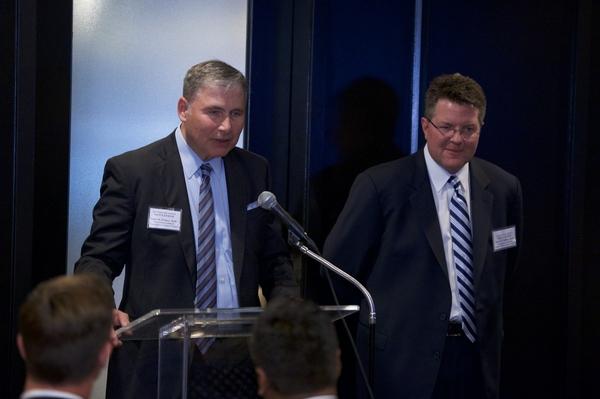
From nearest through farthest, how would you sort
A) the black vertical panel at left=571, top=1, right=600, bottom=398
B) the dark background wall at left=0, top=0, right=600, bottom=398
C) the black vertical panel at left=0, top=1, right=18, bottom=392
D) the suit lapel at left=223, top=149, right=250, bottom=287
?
the suit lapel at left=223, top=149, right=250, bottom=287, the black vertical panel at left=0, top=1, right=18, bottom=392, the dark background wall at left=0, top=0, right=600, bottom=398, the black vertical panel at left=571, top=1, right=600, bottom=398

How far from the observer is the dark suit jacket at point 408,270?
400 cm

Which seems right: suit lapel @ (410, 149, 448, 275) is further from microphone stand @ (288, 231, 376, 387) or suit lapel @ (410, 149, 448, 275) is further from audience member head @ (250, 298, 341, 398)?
audience member head @ (250, 298, 341, 398)

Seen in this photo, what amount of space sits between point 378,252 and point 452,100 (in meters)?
0.67

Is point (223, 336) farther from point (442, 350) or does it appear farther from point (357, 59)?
point (357, 59)

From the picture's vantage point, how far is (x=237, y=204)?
12.6 feet

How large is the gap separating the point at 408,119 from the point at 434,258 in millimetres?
1056

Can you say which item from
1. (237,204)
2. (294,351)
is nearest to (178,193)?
(237,204)

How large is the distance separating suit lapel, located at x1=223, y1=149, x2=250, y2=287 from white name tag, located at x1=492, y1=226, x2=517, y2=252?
103 cm

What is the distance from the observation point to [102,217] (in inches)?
144

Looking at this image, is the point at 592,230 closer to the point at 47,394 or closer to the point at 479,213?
the point at 479,213

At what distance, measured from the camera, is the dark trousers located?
4.04 metres

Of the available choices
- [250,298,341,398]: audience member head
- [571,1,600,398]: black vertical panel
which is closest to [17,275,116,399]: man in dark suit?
[250,298,341,398]: audience member head

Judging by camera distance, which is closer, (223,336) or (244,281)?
(223,336)

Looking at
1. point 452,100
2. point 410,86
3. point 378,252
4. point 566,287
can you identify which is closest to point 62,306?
point 378,252
